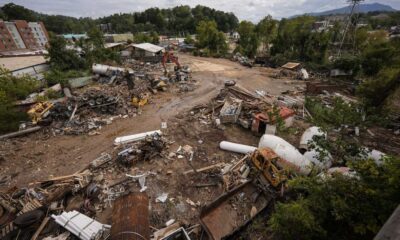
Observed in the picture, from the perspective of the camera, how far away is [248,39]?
111 ft

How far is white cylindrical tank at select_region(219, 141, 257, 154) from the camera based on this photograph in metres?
8.50

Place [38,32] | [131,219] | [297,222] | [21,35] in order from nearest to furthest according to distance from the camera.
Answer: [297,222] → [131,219] → [21,35] → [38,32]

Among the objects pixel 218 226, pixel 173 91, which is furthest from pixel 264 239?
pixel 173 91

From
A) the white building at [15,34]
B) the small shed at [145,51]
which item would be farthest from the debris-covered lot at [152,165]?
the white building at [15,34]

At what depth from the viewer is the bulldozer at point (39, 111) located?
11047 mm

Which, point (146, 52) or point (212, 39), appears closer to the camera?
point (146, 52)

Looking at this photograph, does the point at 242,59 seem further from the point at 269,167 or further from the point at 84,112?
the point at 269,167

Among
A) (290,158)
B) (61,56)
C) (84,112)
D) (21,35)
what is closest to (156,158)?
(290,158)

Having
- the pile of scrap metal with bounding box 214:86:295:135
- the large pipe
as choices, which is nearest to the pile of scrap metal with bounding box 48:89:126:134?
the large pipe

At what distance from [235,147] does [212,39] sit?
32.1m

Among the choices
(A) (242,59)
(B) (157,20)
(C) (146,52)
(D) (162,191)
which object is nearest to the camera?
(D) (162,191)

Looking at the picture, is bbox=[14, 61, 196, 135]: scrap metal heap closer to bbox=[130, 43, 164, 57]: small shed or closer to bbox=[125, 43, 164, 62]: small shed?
bbox=[125, 43, 164, 62]: small shed

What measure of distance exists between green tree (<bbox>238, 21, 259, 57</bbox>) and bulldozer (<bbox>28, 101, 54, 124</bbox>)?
2970 centimetres

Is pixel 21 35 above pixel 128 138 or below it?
above
